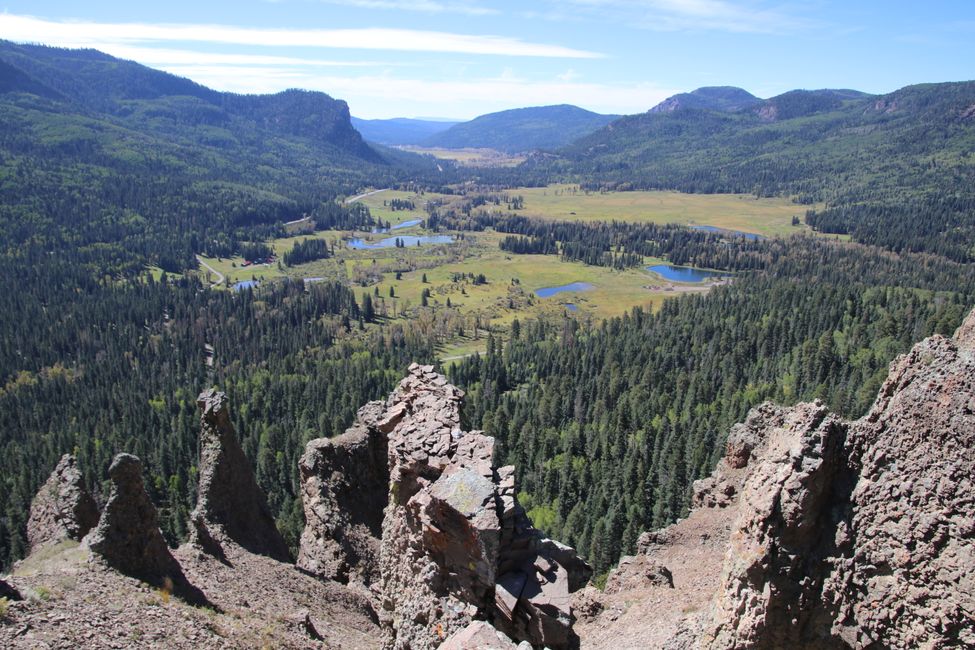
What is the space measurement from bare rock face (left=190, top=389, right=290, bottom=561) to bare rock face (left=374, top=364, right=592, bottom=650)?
63.8ft

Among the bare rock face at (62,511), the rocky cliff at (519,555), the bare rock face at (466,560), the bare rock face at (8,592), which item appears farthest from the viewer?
the bare rock face at (62,511)

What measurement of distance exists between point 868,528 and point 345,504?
32.9 m

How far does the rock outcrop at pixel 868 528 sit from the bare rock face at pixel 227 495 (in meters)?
32.0

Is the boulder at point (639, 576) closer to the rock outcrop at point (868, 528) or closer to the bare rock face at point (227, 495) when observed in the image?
the rock outcrop at point (868, 528)

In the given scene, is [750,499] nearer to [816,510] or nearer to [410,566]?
[816,510]

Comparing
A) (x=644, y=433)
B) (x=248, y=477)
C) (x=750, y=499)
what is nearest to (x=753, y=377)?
(x=644, y=433)

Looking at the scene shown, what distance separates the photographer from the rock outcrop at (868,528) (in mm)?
17062

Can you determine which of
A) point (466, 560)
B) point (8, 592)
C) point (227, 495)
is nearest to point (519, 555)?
point (466, 560)

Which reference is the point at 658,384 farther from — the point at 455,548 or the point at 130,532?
the point at 455,548

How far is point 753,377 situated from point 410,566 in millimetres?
119853

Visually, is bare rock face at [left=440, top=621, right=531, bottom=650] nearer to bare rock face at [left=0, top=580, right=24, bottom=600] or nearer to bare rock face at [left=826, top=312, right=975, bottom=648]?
bare rock face at [left=826, top=312, right=975, bottom=648]

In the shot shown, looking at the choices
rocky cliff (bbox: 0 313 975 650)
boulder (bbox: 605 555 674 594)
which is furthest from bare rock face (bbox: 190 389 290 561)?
boulder (bbox: 605 555 674 594)

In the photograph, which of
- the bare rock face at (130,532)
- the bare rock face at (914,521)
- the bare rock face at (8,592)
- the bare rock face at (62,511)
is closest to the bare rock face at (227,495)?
the bare rock face at (62,511)

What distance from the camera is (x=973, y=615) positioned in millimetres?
16297
